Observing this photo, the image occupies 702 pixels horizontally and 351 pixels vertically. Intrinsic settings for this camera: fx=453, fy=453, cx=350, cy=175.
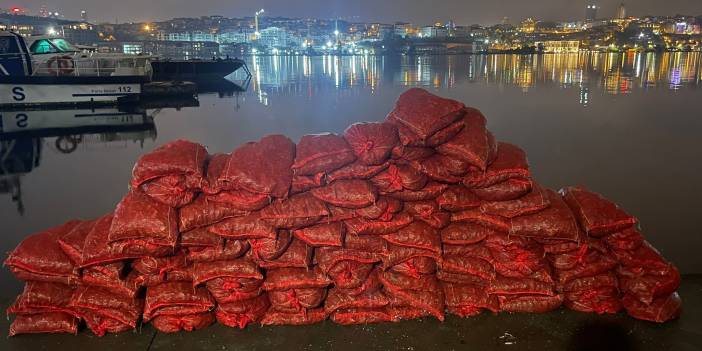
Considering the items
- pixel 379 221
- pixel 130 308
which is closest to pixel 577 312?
pixel 379 221

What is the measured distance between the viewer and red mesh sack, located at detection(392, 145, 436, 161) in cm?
385

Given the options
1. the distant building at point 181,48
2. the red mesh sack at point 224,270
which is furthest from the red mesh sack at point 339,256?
the distant building at point 181,48

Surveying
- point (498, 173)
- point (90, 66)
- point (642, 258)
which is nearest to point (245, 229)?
point (498, 173)

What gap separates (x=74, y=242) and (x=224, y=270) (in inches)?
48.3

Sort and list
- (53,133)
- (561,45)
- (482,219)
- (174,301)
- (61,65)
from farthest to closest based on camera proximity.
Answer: (561,45)
(61,65)
(53,133)
(482,219)
(174,301)

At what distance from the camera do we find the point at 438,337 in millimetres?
3492

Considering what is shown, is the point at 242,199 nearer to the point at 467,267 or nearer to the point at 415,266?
the point at 415,266

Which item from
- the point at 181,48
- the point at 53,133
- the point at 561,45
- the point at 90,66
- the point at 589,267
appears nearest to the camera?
the point at 589,267

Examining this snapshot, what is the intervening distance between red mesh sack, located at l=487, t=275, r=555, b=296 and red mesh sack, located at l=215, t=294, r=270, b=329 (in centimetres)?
193

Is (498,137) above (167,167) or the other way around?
the other way around

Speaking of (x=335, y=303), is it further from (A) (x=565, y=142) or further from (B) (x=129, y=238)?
(A) (x=565, y=142)

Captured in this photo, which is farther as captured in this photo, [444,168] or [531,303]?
[444,168]

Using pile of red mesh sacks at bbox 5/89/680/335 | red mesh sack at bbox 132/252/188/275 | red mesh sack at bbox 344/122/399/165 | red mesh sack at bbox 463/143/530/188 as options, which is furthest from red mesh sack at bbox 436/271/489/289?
red mesh sack at bbox 132/252/188/275

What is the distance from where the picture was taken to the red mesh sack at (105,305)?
138 inches
